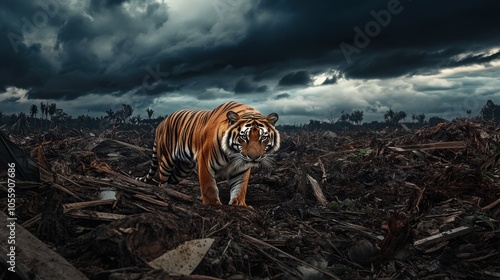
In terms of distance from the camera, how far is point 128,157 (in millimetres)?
14430

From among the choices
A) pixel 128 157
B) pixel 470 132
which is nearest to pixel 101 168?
pixel 128 157

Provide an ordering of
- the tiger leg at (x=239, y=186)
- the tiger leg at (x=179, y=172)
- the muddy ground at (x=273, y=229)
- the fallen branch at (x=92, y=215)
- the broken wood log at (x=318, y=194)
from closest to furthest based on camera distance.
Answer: the muddy ground at (x=273, y=229) < the fallen branch at (x=92, y=215) < the tiger leg at (x=239, y=186) < the broken wood log at (x=318, y=194) < the tiger leg at (x=179, y=172)

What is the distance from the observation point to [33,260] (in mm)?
2900

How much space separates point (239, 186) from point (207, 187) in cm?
A: 56

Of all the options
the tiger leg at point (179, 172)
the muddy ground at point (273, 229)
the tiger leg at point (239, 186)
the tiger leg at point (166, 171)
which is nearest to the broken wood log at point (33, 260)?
the muddy ground at point (273, 229)

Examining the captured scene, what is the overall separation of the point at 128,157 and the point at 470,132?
1083cm

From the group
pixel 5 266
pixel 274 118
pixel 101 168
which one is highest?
pixel 274 118

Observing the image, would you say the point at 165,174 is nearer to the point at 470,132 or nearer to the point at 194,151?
the point at 194,151

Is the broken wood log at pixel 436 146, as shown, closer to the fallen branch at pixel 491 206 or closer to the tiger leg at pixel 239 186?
the fallen branch at pixel 491 206

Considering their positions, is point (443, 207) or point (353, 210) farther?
point (353, 210)

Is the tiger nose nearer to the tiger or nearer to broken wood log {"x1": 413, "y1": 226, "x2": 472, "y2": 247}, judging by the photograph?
the tiger

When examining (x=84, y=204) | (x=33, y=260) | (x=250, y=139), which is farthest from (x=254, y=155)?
(x=33, y=260)

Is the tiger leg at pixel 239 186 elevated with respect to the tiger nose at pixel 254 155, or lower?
lower

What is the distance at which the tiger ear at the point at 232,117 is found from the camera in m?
6.71
